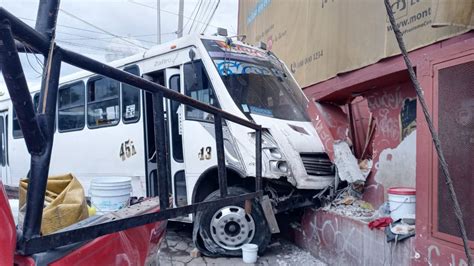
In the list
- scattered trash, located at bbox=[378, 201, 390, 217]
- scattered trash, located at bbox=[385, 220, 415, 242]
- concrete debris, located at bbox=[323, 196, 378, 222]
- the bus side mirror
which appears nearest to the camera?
scattered trash, located at bbox=[385, 220, 415, 242]

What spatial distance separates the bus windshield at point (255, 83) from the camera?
5.19 meters

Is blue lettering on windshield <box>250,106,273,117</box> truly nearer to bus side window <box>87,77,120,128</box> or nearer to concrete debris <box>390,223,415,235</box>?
concrete debris <box>390,223,415,235</box>

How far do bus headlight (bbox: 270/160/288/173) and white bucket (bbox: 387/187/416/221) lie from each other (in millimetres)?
1152

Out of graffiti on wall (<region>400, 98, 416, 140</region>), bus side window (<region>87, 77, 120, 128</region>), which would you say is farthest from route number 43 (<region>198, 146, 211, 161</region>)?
graffiti on wall (<region>400, 98, 416, 140</region>)

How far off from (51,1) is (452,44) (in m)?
3.19

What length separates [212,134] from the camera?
516cm

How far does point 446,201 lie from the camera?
346cm

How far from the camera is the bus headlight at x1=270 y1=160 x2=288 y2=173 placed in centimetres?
462

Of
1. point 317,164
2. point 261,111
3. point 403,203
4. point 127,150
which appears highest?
point 261,111

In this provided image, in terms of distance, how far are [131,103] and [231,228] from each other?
2.61m

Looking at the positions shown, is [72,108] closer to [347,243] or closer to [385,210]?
[347,243]

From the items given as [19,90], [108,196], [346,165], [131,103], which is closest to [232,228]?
[346,165]

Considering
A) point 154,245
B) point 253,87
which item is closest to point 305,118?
point 253,87

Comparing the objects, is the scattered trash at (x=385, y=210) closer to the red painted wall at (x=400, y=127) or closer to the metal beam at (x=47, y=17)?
the red painted wall at (x=400, y=127)
